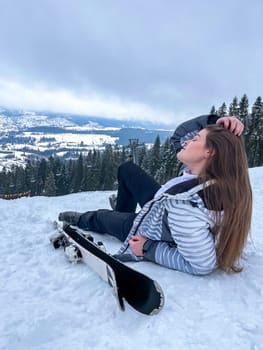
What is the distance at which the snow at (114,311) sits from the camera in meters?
1.89

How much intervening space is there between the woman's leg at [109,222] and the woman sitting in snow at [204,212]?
1.92 ft

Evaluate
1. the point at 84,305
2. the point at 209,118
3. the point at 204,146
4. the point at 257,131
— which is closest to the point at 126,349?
the point at 84,305

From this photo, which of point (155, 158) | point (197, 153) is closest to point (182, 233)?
point (197, 153)

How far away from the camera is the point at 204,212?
98.6 inches

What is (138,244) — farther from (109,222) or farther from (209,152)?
(209,152)

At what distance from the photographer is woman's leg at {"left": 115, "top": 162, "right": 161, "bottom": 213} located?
3.66 meters

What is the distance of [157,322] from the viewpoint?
6.73ft

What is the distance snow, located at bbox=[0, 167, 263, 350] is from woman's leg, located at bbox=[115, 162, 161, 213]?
37.6 inches

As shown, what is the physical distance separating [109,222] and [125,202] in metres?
0.35

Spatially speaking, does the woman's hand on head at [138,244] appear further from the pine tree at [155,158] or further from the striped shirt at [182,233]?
the pine tree at [155,158]

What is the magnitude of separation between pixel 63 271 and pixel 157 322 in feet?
4.10

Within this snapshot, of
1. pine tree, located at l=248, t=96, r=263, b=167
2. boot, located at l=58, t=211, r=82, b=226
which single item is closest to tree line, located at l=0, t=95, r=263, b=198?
pine tree, located at l=248, t=96, r=263, b=167

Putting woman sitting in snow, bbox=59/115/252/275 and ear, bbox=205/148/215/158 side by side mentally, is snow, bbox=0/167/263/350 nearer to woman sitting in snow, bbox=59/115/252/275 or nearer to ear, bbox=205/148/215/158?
woman sitting in snow, bbox=59/115/252/275

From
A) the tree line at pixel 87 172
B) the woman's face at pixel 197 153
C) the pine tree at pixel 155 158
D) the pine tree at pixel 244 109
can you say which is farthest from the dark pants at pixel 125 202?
the pine tree at pixel 155 158
